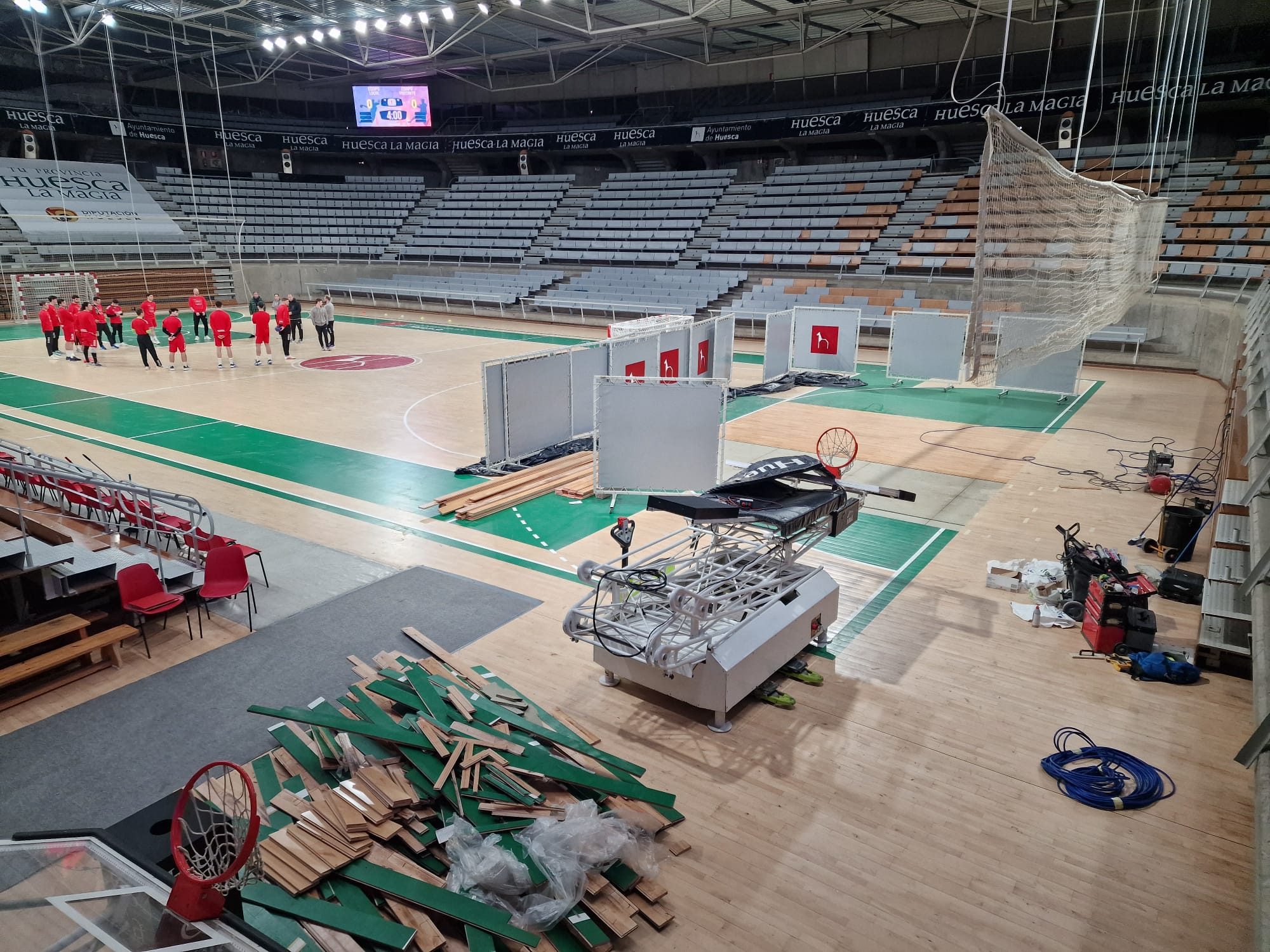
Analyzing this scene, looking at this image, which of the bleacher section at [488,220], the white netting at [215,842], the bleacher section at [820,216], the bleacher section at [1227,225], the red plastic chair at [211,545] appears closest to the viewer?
the white netting at [215,842]

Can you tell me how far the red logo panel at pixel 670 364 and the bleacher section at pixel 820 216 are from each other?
49.7ft

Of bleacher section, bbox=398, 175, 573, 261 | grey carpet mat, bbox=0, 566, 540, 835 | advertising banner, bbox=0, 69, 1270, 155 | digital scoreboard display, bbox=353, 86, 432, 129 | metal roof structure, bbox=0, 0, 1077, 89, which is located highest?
metal roof structure, bbox=0, 0, 1077, 89

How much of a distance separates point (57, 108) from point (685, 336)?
34317mm

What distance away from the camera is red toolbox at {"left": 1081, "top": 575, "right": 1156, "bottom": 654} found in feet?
21.9

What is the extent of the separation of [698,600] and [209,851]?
309 centimetres

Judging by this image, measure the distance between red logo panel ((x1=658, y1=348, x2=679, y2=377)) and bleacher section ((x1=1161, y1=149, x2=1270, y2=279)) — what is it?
1440cm

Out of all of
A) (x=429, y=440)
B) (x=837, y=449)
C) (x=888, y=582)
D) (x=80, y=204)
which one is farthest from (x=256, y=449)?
(x=80, y=204)

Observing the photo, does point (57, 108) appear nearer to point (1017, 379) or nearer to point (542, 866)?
point (1017, 379)

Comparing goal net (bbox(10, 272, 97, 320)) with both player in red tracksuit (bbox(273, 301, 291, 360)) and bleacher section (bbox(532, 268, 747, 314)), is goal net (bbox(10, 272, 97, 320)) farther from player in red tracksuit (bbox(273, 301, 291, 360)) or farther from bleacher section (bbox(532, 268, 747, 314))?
bleacher section (bbox(532, 268, 747, 314))

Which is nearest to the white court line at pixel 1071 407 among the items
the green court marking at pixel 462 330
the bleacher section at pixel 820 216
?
the bleacher section at pixel 820 216

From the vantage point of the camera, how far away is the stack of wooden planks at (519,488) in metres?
10.1

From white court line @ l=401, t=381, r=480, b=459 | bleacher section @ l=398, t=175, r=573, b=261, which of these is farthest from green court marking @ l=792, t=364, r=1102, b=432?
Answer: bleacher section @ l=398, t=175, r=573, b=261

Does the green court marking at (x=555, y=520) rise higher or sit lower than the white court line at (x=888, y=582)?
higher

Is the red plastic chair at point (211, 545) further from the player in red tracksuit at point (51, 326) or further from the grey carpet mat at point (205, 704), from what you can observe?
the player in red tracksuit at point (51, 326)
